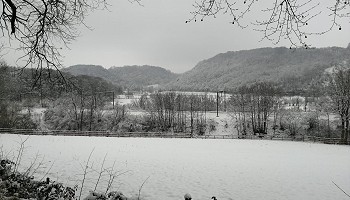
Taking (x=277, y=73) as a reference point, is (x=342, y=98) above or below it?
below

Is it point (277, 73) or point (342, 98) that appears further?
point (277, 73)

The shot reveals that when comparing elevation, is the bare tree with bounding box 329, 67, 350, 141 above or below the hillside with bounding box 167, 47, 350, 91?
below

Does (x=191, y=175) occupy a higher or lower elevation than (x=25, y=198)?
lower

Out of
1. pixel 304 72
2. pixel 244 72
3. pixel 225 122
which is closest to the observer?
pixel 225 122

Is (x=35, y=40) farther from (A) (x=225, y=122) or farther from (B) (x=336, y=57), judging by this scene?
(B) (x=336, y=57)

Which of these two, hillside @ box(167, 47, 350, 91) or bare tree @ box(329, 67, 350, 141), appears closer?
bare tree @ box(329, 67, 350, 141)

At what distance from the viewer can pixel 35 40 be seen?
598cm

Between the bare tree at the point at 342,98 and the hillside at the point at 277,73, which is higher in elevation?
the hillside at the point at 277,73

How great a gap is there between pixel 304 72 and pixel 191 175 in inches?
7003

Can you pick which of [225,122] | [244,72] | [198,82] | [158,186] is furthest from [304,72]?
[158,186]

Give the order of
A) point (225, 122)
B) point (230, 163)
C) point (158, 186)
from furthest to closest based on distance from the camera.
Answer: point (225, 122)
point (230, 163)
point (158, 186)

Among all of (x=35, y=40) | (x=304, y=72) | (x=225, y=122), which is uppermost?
(x=304, y=72)

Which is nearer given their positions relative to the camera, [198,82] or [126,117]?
[126,117]

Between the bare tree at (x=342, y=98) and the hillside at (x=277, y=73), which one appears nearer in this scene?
the bare tree at (x=342, y=98)
